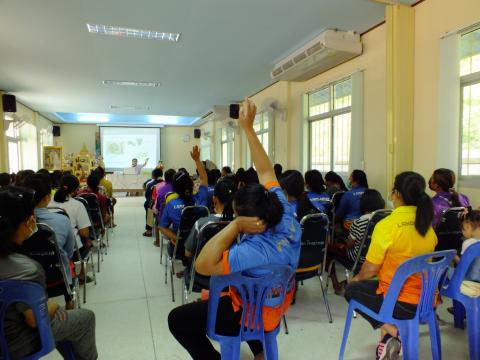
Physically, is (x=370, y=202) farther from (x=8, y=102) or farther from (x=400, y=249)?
(x=8, y=102)

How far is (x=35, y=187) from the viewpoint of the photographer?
2.21 metres

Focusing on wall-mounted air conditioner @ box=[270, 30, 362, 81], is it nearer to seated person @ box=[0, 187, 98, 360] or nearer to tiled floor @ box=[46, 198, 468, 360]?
tiled floor @ box=[46, 198, 468, 360]

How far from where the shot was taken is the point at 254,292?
4.72ft

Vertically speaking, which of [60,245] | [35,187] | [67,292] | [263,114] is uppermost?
[263,114]

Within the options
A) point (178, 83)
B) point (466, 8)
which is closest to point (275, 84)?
point (178, 83)

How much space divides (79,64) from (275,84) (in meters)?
3.98

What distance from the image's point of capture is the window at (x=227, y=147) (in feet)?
34.4

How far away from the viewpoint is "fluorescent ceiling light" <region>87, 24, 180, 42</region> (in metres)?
4.41

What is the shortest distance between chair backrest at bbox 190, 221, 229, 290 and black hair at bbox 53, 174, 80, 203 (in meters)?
1.43

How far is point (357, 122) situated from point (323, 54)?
3.48 ft

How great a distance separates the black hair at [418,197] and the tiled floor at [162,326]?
92 cm

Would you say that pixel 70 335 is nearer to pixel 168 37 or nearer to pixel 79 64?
pixel 168 37

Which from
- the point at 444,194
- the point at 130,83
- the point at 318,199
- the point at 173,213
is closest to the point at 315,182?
the point at 318,199

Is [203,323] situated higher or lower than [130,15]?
lower
